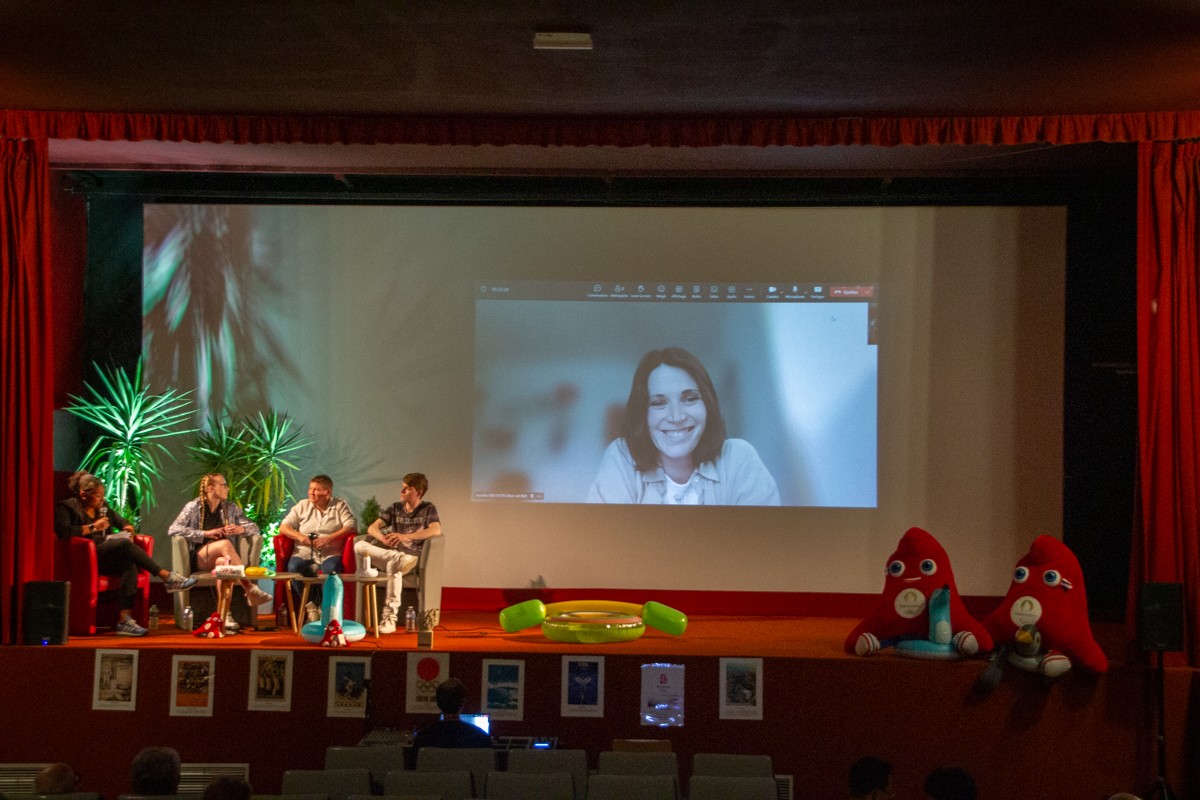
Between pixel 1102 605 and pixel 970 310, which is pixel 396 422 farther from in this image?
pixel 1102 605

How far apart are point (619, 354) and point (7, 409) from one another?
392 cm

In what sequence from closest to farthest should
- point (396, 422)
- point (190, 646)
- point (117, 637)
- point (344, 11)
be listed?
point (344, 11) → point (190, 646) → point (117, 637) → point (396, 422)

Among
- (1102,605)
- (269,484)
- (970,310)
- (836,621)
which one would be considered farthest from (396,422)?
(1102,605)

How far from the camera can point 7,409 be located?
19.9ft

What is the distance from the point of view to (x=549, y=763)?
4.62 m

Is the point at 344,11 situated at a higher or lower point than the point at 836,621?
higher

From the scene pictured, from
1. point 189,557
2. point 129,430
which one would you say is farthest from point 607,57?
point 129,430

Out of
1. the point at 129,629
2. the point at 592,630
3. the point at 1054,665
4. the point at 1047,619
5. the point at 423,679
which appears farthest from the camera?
the point at 129,629

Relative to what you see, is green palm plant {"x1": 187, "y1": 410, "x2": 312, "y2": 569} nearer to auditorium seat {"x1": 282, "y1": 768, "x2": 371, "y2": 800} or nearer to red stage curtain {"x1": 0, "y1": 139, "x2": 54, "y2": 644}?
red stage curtain {"x1": 0, "y1": 139, "x2": 54, "y2": 644}

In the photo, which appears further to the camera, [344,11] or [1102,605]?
[1102,605]

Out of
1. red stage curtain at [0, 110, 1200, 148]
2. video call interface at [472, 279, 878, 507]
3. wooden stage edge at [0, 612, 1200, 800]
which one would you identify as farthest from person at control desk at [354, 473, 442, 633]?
red stage curtain at [0, 110, 1200, 148]

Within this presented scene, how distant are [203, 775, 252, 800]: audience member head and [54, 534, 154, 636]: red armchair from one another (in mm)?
3177

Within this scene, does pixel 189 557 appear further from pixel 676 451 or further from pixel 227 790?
pixel 227 790

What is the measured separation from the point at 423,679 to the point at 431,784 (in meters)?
1.77
